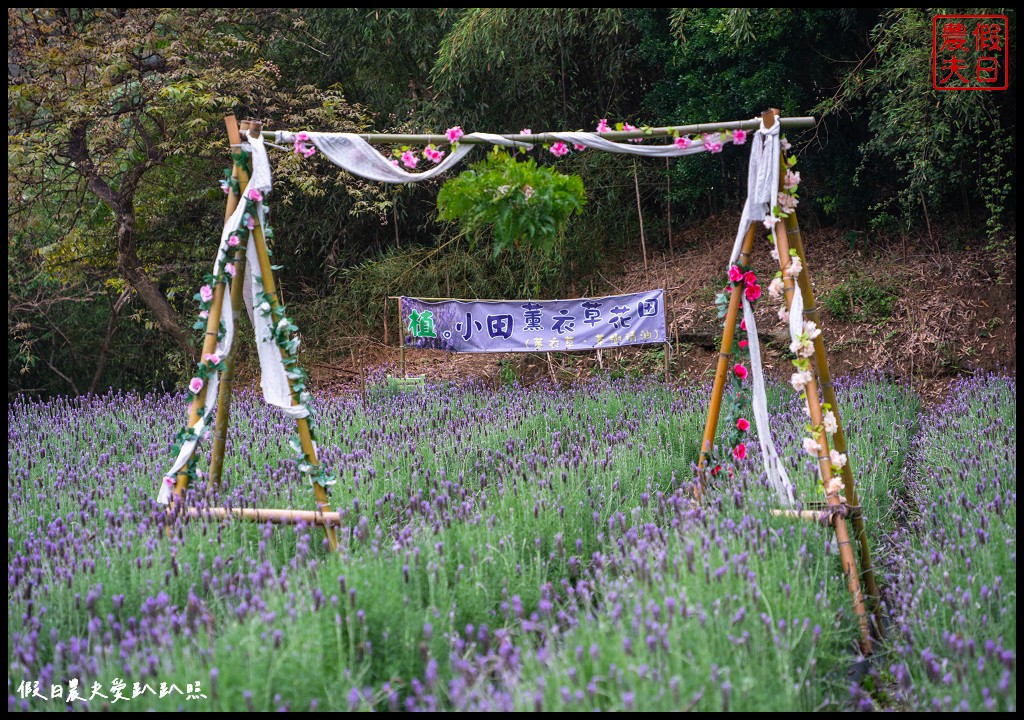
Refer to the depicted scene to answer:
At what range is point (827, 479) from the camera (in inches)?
122

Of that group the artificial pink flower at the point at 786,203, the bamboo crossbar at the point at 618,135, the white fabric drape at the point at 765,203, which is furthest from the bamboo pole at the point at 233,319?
the artificial pink flower at the point at 786,203

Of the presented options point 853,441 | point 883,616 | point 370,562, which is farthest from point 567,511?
point 853,441

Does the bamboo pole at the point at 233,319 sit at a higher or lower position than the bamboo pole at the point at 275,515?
higher

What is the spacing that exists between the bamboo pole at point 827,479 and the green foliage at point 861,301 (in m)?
4.96

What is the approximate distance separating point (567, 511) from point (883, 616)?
1.20m

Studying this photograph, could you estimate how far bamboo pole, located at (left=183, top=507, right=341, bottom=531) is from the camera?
3184mm

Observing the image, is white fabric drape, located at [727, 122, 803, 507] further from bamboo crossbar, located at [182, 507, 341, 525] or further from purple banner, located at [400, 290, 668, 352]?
purple banner, located at [400, 290, 668, 352]

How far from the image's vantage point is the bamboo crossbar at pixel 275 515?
10.4ft

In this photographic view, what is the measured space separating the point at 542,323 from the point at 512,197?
257cm

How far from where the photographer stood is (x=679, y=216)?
10008 millimetres

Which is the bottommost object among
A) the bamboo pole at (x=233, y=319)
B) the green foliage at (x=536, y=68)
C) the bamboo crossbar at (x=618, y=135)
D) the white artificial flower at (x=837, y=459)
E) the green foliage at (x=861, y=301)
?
the green foliage at (x=861, y=301)

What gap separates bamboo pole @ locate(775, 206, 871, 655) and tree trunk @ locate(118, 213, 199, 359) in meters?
6.99

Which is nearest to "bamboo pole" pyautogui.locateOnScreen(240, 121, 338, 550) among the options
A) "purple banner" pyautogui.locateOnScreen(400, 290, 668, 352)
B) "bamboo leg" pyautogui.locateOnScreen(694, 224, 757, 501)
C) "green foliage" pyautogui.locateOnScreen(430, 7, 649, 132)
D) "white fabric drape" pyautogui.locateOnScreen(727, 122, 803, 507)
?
"bamboo leg" pyautogui.locateOnScreen(694, 224, 757, 501)

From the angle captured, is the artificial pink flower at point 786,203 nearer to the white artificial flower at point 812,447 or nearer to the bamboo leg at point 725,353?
the bamboo leg at point 725,353
